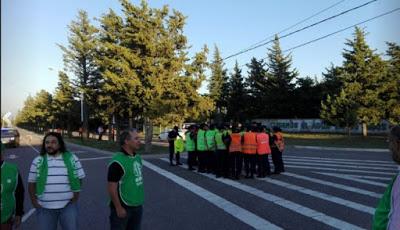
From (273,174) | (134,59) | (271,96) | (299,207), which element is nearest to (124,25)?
(134,59)

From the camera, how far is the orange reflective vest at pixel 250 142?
14570 mm

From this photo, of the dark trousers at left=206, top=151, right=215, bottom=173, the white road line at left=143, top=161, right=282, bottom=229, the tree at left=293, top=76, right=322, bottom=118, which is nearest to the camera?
the white road line at left=143, top=161, right=282, bottom=229

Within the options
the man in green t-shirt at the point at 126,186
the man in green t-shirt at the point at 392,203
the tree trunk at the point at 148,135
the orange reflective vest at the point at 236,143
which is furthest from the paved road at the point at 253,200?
the tree trunk at the point at 148,135

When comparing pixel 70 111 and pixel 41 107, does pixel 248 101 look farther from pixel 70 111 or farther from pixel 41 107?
pixel 41 107

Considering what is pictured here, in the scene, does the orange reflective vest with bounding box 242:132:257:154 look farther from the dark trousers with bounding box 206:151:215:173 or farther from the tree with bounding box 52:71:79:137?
the tree with bounding box 52:71:79:137

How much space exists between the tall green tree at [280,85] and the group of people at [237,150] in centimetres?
4499

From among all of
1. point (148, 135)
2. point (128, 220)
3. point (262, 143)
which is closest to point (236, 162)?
point (262, 143)

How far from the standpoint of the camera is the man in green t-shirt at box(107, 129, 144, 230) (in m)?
4.99

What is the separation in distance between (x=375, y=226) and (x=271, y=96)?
192 feet

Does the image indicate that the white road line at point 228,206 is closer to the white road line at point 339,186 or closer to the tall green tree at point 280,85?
the white road line at point 339,186

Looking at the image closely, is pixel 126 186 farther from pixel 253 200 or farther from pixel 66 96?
pixel 66 96

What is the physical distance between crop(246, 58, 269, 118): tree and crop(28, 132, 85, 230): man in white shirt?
188ft

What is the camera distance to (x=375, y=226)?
347 cm

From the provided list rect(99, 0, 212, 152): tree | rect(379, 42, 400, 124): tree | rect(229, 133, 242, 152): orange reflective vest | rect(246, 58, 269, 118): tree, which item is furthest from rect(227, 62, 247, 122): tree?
rect(229, 133, 242, 152): orange reflective vest
